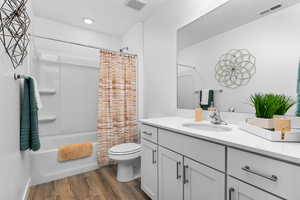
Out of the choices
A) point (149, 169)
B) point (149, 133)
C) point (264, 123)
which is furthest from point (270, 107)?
point (149, 169)

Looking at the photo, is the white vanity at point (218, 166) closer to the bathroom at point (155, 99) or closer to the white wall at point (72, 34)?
the bathroom at point (155, 99)

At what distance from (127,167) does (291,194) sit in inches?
67.7

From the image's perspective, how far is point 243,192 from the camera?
75 centimetres

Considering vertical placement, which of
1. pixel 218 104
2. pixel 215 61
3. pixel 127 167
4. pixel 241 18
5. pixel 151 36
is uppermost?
pixel 151 36

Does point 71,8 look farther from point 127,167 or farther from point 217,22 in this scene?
point 127,167

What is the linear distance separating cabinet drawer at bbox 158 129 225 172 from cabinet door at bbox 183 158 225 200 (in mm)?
46

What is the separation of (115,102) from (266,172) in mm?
1981

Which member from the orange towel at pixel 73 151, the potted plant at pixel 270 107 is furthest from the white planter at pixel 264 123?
the orange towel at pixel 73 151

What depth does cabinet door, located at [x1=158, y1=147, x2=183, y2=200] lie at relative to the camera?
1167 mm

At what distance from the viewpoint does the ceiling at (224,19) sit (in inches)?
46.5

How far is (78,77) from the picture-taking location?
2818 millimetres

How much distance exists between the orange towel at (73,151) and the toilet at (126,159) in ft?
1.62

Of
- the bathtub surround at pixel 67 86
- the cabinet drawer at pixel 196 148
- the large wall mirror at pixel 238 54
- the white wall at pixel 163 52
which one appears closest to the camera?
the cabinet drawer at pixel 196 148

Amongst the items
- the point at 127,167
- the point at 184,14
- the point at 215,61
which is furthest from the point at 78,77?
the point at 215,61
